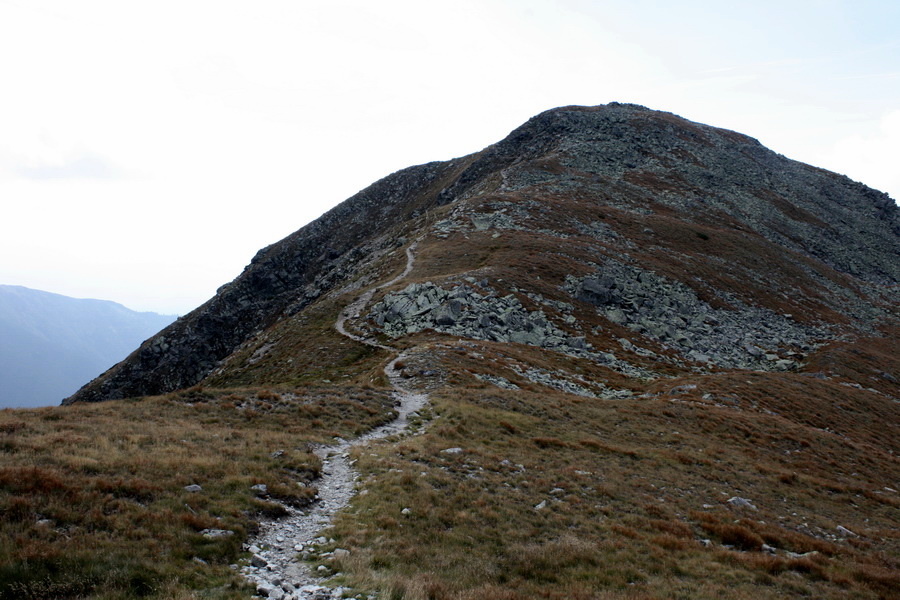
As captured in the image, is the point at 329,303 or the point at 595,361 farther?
the point at 329,303

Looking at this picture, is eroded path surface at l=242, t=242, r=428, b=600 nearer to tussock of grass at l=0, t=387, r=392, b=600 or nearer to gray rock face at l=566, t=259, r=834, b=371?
tussock of grass at l=0, t=387, r=392, b=600

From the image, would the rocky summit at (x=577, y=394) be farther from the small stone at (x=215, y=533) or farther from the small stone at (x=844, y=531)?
the small stone at (x=215, y=533)

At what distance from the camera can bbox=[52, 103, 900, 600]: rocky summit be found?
1178 centimetres

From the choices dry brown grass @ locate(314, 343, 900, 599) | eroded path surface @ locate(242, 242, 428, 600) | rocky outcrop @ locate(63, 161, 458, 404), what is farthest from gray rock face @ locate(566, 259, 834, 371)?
rocky outcrop @ locate(63, 161, 458, 404)

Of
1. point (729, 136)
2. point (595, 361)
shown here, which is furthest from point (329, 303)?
point (729, 136)

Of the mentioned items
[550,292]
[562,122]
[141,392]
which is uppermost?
[562,122]

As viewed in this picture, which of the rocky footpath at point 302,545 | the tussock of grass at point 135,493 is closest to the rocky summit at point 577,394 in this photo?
the rocky footpath at point 302,545

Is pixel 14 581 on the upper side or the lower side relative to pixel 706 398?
upper

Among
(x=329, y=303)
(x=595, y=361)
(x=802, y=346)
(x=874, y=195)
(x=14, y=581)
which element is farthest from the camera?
(x=874, y=195)

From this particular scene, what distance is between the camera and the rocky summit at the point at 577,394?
38.7ft

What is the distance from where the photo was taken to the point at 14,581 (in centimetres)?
755

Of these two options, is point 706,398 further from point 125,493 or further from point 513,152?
point 513,152

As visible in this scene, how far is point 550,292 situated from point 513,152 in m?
73.5

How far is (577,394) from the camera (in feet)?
109
